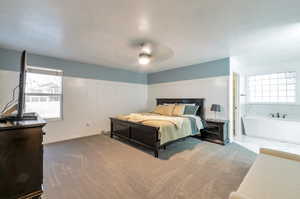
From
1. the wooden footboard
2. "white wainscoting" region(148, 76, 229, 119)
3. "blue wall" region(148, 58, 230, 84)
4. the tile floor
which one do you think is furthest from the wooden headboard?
the wooden footboard

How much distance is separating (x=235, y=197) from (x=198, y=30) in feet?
7.86

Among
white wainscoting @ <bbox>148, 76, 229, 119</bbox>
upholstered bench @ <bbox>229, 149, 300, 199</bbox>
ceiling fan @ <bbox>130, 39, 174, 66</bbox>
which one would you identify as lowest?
upholstered bench @ <bbox>229, 149, 300, 199</bbox>

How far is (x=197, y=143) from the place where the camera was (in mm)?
3801

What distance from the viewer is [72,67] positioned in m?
4.22

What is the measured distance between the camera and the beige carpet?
5.85 ft

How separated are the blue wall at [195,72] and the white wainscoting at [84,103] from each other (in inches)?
53.0

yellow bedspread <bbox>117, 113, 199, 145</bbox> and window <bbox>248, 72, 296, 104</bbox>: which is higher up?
window <bbox>248, 72, 296, 104</bbox>

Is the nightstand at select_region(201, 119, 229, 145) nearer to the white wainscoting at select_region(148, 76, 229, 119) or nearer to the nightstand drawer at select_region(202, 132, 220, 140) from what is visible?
the nightstand drawer at select_region(202, 132, 220, 140)

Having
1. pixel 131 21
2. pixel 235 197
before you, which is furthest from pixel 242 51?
pixel 235 197

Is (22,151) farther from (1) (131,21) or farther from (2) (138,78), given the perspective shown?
(2) (138,78)

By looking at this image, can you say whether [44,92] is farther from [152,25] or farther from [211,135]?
Result: [211,135]

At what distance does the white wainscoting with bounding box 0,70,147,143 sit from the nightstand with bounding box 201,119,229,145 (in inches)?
122

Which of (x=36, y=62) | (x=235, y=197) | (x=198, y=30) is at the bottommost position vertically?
(x=235, y=197)

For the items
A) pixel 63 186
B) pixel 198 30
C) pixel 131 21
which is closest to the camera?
pixel 63 186
